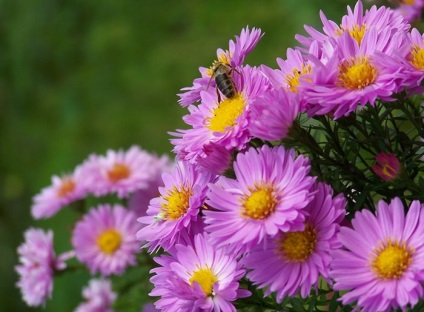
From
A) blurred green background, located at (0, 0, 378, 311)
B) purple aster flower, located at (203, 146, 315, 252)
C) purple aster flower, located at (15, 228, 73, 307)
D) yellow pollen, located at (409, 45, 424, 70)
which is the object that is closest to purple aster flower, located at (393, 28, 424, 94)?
yellow pollen, located at (409, 45, 424, 70)

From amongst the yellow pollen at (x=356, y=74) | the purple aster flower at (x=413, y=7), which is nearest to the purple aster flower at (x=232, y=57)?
the yellow pollen at (x=356, y=74)

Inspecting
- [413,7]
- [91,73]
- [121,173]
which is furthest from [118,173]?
[91,73]

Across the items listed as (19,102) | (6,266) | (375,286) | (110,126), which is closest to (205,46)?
(110,126)

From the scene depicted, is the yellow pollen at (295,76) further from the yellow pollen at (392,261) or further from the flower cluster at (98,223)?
the flower cluster at (98,223)

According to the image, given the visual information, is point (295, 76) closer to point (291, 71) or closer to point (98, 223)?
point (291, 71)

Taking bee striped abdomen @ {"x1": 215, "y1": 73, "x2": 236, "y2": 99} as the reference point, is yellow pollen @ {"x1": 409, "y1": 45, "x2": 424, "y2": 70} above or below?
below

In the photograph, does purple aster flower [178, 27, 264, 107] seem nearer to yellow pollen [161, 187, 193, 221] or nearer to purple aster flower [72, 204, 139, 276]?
yellow pollen [161, 187, 193, 221]

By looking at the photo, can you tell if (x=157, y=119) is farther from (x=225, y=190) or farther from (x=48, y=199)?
(x=225, y=190)
